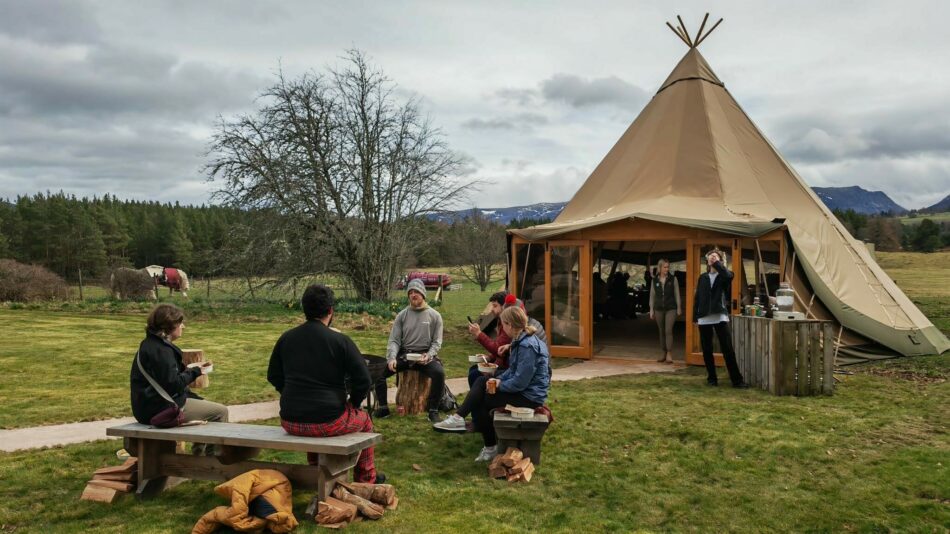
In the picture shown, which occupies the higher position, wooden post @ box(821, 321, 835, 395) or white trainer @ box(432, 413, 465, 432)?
wooden post @ box(821, 321, 835, 395)

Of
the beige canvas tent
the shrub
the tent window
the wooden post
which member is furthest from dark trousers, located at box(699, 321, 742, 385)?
the shrub

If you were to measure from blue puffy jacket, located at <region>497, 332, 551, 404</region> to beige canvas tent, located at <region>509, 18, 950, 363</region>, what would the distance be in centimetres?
541

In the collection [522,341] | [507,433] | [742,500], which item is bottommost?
[742,500]

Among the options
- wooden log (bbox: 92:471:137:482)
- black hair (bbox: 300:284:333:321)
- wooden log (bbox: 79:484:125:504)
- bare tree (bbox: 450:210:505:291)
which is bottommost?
wooden log (bbox: 79:484:125:504)

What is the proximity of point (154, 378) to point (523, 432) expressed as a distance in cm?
269

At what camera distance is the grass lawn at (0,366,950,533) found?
4.06m

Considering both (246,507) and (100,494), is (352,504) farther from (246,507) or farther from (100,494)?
(100,494)

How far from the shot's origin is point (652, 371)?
9594 millimetres

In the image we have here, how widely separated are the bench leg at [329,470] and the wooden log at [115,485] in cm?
145

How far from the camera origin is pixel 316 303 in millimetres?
4148

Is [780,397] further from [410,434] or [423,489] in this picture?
[423,489]

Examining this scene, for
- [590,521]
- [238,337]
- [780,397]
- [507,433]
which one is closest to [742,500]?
[590,521]

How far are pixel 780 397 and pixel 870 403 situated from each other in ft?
2.96

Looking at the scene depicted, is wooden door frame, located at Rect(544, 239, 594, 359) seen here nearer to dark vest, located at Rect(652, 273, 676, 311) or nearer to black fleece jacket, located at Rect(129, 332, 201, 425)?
dark vest, located at Rect(652, 273, 676, 311)
